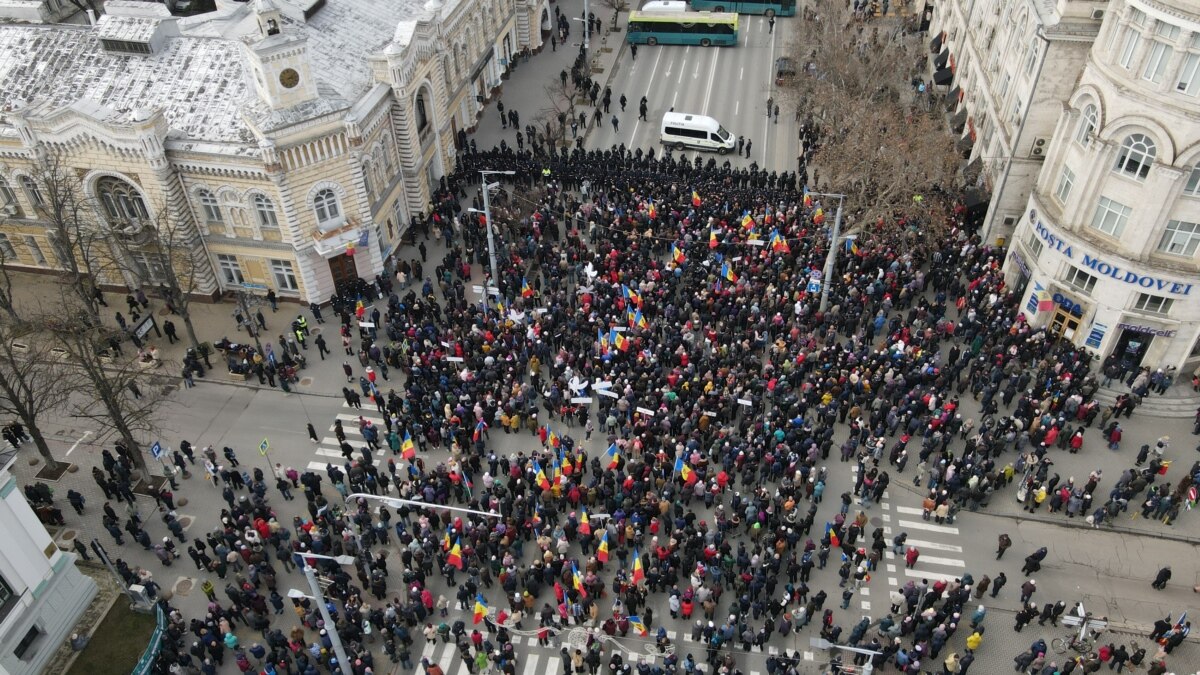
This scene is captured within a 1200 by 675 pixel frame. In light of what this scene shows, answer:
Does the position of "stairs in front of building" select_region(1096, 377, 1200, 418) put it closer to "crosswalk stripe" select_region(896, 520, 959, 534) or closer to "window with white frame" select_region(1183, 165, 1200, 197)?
"window with white frame" select_region(1183, 165, 1200, 197)

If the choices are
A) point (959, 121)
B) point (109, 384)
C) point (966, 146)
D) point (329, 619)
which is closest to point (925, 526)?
point (329, 619)

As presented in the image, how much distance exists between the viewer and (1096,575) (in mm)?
36281

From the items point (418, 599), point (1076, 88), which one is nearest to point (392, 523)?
point (418, 599)

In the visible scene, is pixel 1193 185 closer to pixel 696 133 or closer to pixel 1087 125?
pixel 1087 125

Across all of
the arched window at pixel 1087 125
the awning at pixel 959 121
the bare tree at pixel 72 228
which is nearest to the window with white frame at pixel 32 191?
the bare tree at pixel 72 228

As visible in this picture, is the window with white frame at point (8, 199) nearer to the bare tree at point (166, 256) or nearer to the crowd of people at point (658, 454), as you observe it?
the bare tree at point (166, 256)

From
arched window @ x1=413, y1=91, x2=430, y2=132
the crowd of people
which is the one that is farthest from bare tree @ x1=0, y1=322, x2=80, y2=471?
arched window @ x1=413, y1=91, x2=430, y2=132

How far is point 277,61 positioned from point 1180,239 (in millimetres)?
44625

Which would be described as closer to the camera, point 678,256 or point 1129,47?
point 1129,47

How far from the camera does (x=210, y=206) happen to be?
4906 centimetres

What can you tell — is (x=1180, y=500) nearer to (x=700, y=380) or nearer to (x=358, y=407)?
(x=700, y=380)

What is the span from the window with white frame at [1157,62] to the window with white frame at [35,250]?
59487 mm

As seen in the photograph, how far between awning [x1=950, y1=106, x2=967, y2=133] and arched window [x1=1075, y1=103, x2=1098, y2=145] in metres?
20.9

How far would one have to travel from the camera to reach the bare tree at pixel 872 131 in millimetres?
51000
